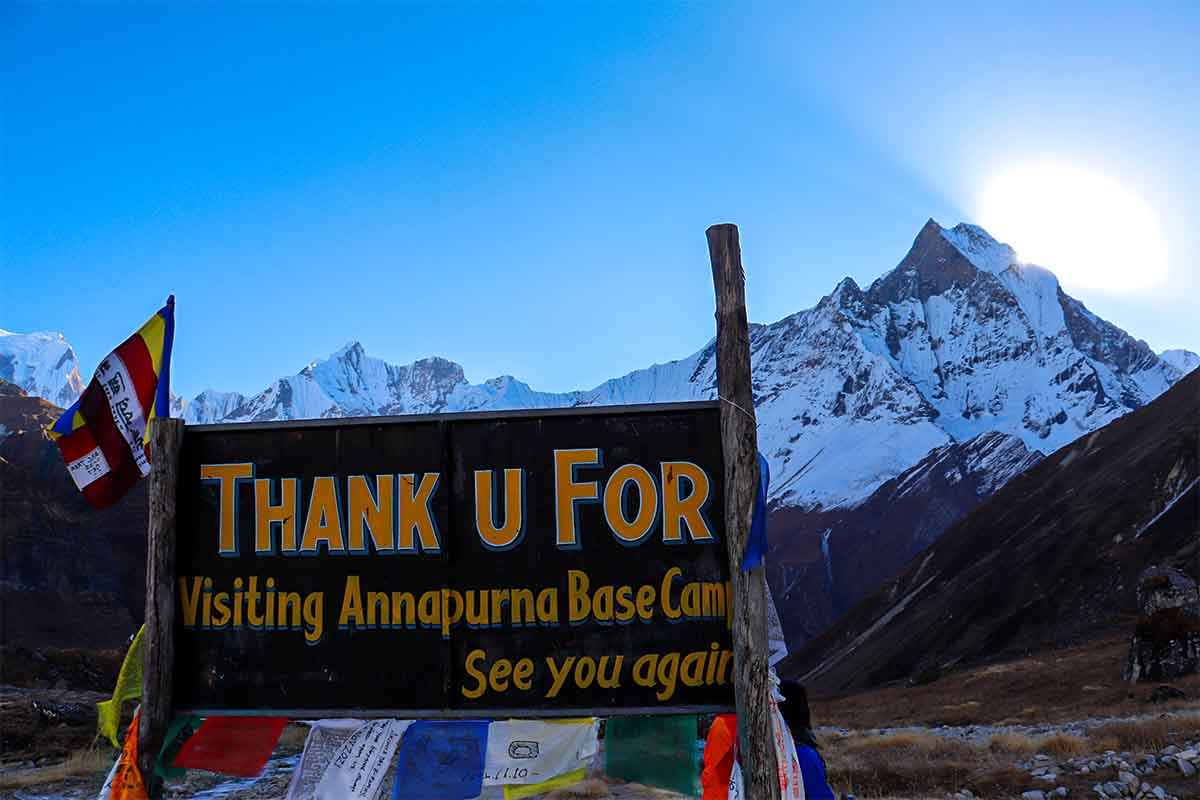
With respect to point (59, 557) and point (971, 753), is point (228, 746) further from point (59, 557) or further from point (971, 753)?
point (59, 557)

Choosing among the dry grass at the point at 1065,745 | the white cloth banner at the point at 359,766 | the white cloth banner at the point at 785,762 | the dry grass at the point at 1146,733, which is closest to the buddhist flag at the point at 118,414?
the white cloth banner at the point at 359,766

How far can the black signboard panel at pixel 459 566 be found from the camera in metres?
6.51

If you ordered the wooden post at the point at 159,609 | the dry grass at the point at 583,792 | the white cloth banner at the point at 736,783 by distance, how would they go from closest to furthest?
1. the white cloth banner at the point at 736,783
2. the wooden post at the point at 159,609
3. the dry grass at the point at 583,792

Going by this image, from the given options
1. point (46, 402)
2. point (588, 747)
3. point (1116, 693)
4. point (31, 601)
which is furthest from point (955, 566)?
point (46, 402)

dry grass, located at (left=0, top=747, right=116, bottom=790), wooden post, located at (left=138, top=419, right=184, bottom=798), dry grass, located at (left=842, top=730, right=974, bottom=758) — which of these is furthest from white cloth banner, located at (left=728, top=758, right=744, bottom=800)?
dry grass, located at (left=0, top=747, right=116, bottom=790)

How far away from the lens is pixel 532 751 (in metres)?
6.62

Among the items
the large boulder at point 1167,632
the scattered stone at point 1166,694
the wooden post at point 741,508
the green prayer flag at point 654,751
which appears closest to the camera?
the wooden post at point 741,508

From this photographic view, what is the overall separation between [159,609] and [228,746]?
1.02 metres

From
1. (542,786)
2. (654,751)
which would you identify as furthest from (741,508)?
(542,786)

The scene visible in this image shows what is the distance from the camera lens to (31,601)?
67250mm

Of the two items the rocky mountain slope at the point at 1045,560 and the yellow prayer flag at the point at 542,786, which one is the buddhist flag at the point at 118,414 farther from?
the rocky mountain slope at the point at 1045,560

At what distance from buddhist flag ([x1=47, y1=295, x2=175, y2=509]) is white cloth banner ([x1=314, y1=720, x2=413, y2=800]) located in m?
2.88

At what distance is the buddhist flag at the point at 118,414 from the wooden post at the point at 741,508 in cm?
440

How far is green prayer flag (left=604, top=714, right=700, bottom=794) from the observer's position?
647 centimetres
